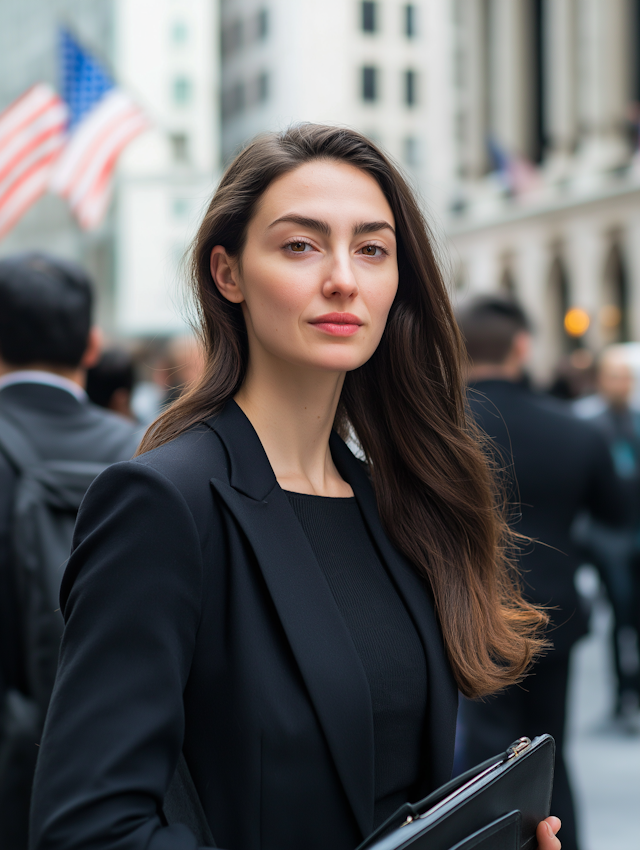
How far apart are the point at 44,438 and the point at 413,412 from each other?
130 centimetres

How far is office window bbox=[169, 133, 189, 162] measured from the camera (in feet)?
194

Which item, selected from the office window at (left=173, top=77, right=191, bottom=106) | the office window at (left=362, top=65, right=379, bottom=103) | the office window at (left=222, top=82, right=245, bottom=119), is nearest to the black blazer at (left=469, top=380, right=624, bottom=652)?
the office window at (left=362, top=65, right=379, bottom=103)

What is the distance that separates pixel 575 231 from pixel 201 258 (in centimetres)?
3771

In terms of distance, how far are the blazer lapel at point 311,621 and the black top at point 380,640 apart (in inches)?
2.9

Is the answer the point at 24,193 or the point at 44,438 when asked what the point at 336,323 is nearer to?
the point at 44,438

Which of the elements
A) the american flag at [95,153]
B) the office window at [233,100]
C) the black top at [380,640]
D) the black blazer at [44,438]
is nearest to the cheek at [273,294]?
the black top at [380,640]

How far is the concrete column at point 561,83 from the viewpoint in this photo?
130 ft

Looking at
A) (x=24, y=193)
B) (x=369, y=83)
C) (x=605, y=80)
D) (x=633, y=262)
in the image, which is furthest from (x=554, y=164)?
(x=24, y=193)

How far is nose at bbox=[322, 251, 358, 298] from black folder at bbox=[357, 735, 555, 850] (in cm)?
89

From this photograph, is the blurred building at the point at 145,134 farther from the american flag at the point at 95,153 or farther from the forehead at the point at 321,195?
the forehead at the point at 321,195

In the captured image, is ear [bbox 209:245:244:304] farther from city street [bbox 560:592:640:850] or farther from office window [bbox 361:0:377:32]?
office window [bbox 361:0:377:32]

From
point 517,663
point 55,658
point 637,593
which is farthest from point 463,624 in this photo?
point 637,593

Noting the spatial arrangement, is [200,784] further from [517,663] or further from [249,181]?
[249,181]

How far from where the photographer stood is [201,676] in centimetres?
169
